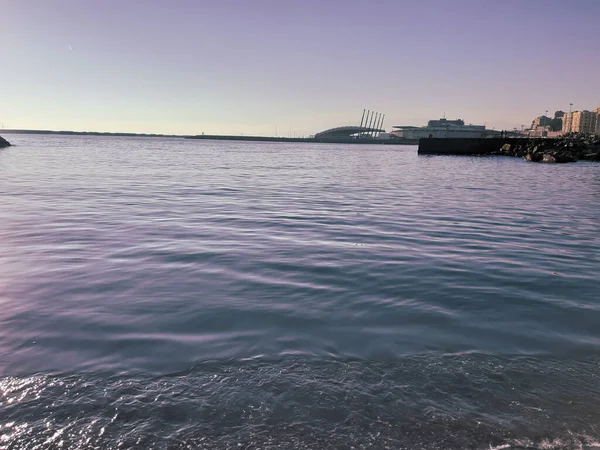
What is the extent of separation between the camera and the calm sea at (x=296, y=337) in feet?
11.0

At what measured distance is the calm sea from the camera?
334 centimetres

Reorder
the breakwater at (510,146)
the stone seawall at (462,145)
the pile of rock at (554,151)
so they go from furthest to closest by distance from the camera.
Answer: the stone seawall at (462,145)
the breakwater at (510,146)
the pile of rock at (554,151)

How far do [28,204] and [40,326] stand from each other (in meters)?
11.8

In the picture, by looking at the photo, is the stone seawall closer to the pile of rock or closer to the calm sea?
the pile of rock

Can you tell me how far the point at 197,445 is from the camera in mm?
3123

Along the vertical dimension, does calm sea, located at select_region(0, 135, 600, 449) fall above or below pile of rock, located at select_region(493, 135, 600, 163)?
below

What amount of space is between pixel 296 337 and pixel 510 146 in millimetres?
79352

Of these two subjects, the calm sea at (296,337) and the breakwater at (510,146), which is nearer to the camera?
the calm sea at (296,337)

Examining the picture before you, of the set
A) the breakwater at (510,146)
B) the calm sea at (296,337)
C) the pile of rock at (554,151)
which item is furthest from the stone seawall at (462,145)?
the calm sea at (296,337)

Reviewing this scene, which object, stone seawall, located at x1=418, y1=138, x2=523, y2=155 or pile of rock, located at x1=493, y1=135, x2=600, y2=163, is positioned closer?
pile of rock, located at x1=493, y1=135, x2=600, y2=163

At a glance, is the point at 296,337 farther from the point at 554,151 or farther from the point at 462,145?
the point at 462,145

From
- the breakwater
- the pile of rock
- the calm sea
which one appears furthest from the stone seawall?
the calm sea

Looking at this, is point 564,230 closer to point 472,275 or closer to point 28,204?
point 472,275

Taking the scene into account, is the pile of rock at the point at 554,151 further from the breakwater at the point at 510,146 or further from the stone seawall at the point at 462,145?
the stone seawall at the point at 462,145
